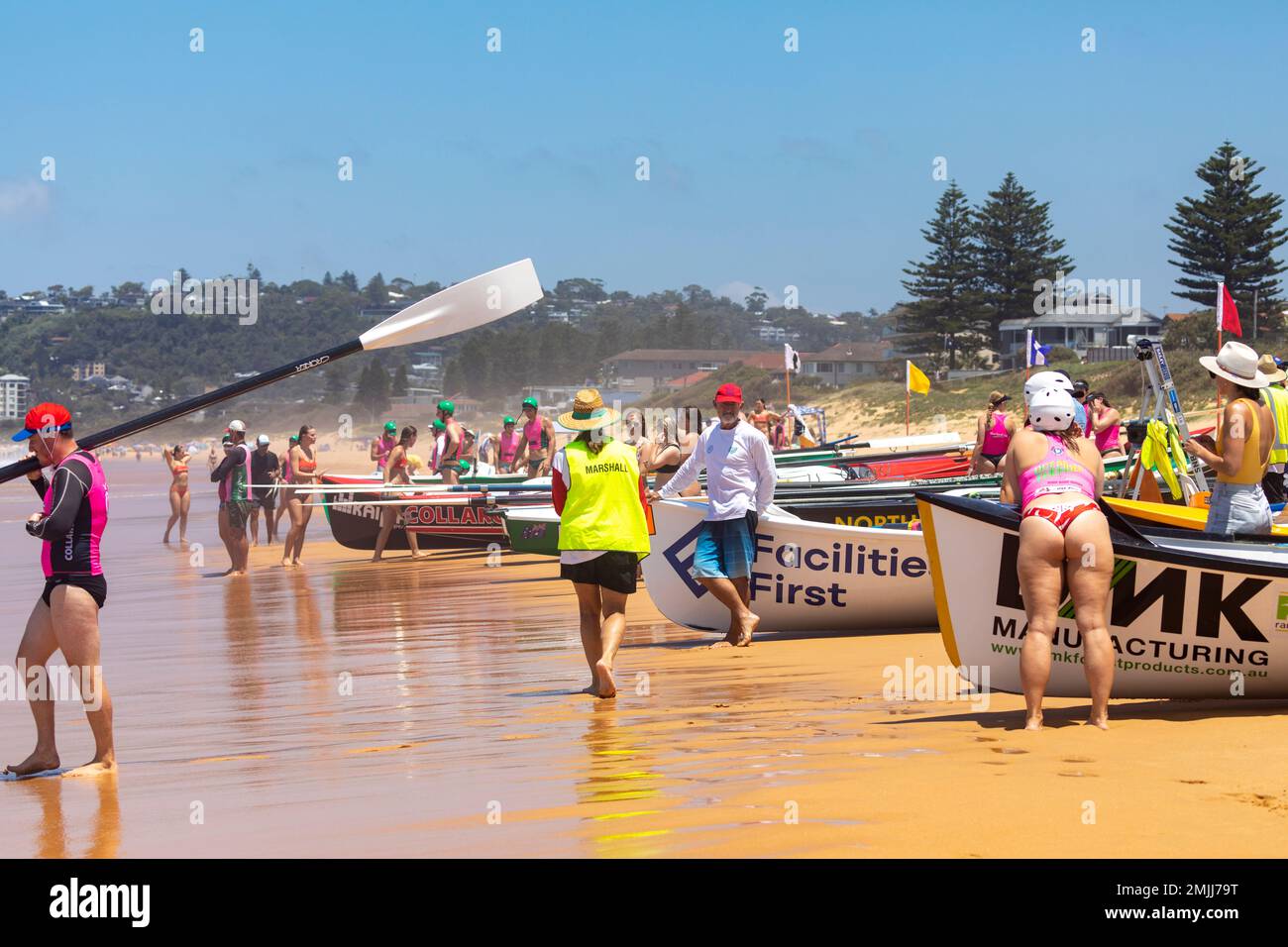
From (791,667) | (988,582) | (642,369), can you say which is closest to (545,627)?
(791,667)

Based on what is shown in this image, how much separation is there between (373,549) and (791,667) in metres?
12.8

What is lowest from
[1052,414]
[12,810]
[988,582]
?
[12,810]

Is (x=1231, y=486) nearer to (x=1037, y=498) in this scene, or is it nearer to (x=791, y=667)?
(x=1037, y=498)

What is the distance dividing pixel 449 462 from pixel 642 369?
454 ft

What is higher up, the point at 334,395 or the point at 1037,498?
the point at 334,395

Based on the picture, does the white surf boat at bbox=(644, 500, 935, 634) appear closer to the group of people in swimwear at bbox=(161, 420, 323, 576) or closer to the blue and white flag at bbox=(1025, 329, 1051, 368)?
the group of people in swimwear at bbox=(161, 420, 323, 576)

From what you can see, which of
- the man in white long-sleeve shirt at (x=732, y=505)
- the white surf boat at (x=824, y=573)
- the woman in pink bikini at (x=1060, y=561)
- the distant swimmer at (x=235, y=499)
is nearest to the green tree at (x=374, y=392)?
the distant swimmer at (x=235, y=499)

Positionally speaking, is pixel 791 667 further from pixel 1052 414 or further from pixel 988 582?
pixel 1052 414

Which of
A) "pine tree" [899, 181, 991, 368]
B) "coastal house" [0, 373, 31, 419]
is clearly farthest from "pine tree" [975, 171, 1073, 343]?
"coastal house" [0, 373, 31, 419]

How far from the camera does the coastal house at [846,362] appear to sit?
120m
